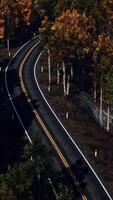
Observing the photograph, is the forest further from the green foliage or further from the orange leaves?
the green foliage

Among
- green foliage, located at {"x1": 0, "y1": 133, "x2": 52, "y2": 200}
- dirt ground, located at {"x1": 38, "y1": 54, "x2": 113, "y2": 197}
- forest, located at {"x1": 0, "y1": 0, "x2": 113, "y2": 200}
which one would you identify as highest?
forest, located at {"x1": 0, "y1": 0, "x2": 113, "y2": 200}

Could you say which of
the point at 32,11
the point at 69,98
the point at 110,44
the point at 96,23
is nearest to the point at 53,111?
the point at 69,98

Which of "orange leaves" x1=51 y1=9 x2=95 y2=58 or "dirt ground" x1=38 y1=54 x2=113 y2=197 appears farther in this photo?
"orange leaves" x1=51 y1=9 x2=95 y2=58

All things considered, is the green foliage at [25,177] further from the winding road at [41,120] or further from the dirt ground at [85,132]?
the dirt ground at [85,132]

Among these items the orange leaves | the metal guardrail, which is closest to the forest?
the orange leaves

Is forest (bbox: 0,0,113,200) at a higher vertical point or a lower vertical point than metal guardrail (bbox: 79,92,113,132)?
higher
